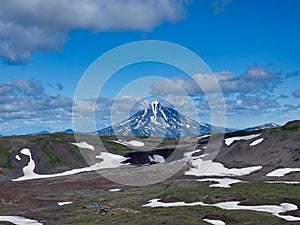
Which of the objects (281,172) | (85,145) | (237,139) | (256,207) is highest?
(85,145)

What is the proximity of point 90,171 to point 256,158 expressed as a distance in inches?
1964

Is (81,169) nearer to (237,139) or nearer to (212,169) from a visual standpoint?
(212,169)

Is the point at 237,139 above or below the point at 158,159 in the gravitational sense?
above

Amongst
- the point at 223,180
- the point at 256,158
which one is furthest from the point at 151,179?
the point at 256,158

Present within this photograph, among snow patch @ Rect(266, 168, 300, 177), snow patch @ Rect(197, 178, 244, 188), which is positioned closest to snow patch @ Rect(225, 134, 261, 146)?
snow patch @ Rect(266, 168, 300, 177)

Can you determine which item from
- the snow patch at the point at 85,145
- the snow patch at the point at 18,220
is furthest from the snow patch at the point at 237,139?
the snow patch at the point at 18,220

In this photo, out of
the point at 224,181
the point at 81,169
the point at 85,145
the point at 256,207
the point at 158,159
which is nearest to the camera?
the point at 256,207

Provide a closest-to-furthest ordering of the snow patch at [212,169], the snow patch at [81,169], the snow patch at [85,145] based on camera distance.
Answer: the snow patch at [212,169] < the snow patch at [81,169] < the snow patch at [85,145]

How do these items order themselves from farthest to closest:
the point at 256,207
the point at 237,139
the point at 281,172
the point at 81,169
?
the point at 81,169, the point at 237,139, the point at 281,172, the point at 256,207

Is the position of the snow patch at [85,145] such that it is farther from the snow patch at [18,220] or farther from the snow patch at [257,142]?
the snow patch at [18,220]

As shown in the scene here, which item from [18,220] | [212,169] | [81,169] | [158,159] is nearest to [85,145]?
[81,169]

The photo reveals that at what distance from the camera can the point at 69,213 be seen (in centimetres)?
6625

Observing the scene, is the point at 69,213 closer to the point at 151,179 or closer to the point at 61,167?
the point at 151,179

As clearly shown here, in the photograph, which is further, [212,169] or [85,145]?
[85,145]
